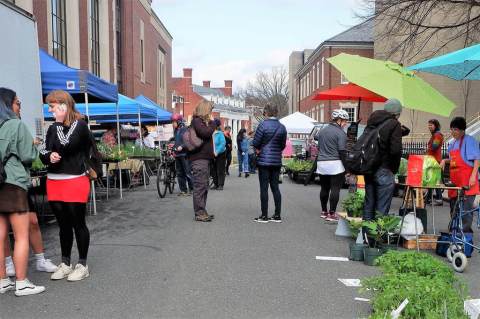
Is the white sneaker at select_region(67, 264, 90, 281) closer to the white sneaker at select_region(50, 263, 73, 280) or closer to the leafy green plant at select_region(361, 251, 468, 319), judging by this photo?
the white sneaker at select_region(50, 263, 73, 280)

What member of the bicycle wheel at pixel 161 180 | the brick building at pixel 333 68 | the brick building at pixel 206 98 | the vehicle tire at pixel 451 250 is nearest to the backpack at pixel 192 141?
the bicycle wheel at pixel 161 180

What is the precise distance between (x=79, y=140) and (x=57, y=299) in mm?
1549

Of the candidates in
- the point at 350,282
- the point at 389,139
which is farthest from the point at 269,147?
the point at 350,282

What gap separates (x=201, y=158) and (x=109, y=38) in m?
20.5

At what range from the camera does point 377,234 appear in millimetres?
5941

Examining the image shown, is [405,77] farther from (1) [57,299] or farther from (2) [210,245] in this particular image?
(1) [57,299]

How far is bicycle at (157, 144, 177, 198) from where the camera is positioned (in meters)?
12.2

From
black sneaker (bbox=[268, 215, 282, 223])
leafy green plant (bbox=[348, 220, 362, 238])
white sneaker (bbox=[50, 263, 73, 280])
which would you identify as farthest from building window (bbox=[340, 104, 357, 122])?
white sneaker (bbox=[50, 263, 73, 280])

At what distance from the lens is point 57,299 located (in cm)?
466

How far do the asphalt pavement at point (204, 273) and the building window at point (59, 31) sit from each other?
Result: 486 inches

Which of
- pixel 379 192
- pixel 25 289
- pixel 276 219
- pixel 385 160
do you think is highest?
pixel 385 160

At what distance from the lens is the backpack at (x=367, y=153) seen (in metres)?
6.32

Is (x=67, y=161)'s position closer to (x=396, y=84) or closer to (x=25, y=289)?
(x=25, y=289)

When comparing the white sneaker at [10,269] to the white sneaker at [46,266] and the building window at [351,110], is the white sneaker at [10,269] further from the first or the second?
the building window at [351,110]
